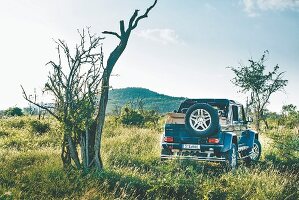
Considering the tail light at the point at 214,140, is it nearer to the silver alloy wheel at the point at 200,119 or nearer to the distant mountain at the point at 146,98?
the silver alloy wheel at the point at 200,119

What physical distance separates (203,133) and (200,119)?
1.29 feet

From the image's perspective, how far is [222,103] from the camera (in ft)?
38.4

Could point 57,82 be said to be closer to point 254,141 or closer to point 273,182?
point 273,182

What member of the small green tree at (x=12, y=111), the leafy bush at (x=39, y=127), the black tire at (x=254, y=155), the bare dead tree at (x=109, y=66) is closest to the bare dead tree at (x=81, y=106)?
the bare dead tree at (x=109, y=66)

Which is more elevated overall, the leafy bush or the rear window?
the rear window

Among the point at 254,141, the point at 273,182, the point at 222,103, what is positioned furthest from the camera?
the point at 254,141

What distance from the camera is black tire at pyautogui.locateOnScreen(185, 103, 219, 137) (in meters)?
10.3

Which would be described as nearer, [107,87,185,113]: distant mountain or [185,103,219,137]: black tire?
[185,103,219,137]: black tire

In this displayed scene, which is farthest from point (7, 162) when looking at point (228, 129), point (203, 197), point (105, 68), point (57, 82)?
point (228, 129)

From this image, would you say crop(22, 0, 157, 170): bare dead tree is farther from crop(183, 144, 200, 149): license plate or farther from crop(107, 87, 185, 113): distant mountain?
crop(107, 87, 185, 113): distant mountain

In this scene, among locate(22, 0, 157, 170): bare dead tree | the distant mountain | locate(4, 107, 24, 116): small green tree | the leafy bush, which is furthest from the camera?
the distant mountain

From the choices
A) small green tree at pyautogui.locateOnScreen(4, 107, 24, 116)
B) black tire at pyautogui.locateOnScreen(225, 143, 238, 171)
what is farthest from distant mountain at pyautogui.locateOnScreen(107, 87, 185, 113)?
black tire at pyautogui.locateOnScreen(225, 143, 238, 171)

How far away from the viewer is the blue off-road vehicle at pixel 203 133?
1042 cm

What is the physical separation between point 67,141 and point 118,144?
603cm
